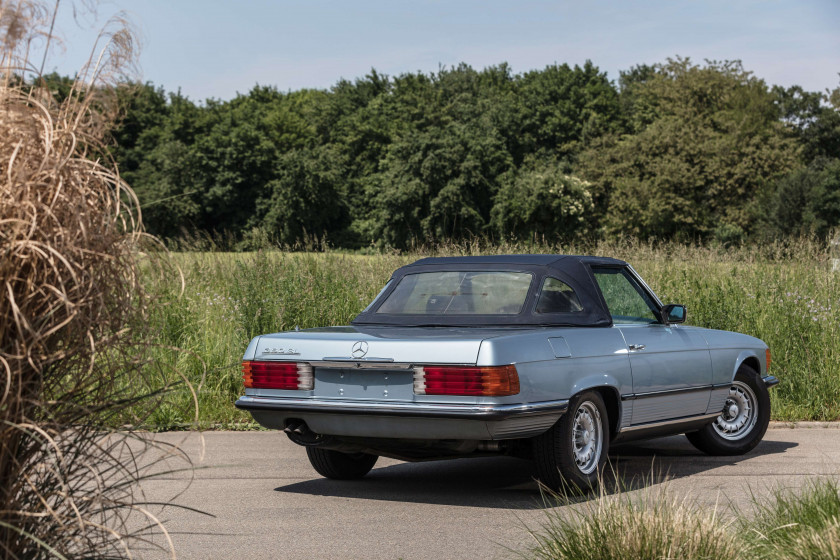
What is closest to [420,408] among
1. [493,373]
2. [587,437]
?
[493,373]

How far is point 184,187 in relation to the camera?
73.9 meters

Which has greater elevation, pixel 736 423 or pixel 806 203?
pixel 806 203

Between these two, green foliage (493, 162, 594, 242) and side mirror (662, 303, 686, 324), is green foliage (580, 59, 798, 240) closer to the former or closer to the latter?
green foliage (493, 162, 594, 242)

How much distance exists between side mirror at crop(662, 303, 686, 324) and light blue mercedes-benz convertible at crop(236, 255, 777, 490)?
0.01 metres

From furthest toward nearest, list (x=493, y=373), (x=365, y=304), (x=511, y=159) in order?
(x=511, y=159), (x=365, y=304), (x=493, y=373)

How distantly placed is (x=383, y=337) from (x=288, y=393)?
79cm

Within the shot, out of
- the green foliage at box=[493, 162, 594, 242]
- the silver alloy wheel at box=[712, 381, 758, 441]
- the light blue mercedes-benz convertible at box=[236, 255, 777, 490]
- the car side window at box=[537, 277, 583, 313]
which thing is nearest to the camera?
the light blue mercedes-benz convertible at box=[236, 255, 777, 490]

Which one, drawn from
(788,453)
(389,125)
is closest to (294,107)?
(389,125)

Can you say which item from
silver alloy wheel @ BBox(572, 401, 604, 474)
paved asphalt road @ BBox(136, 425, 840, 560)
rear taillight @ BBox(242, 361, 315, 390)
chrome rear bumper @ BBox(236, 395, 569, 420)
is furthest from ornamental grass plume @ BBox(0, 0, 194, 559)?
silver alloy wheel @ BBox(572, 401, 604, 474)

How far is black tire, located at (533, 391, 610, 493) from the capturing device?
705 cm

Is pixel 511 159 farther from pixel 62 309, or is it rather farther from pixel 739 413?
pixel 62 309

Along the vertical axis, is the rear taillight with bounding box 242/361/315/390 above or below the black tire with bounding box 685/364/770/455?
above

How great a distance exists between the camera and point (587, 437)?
7.46 m

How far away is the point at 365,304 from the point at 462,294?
6297 mm
